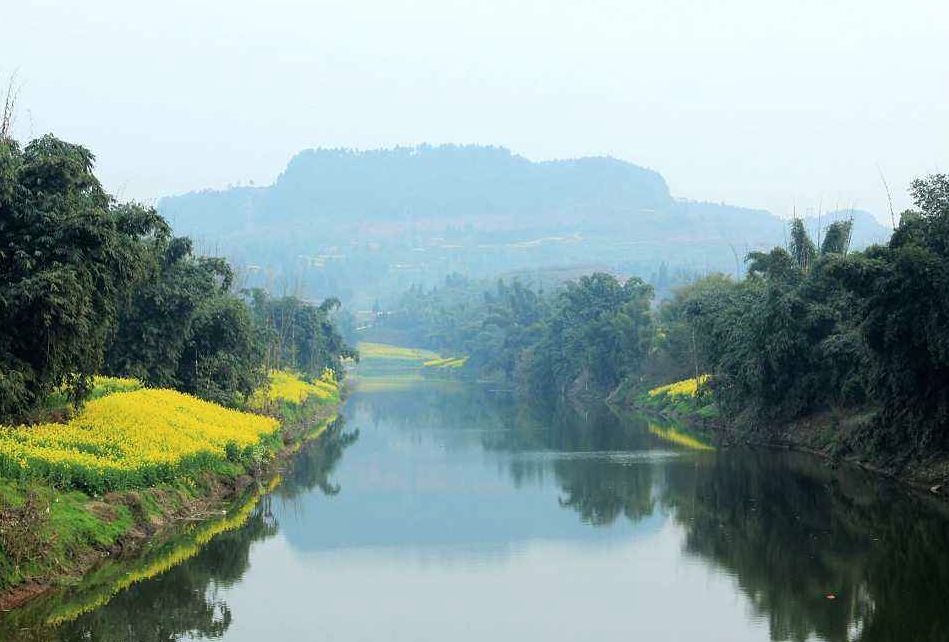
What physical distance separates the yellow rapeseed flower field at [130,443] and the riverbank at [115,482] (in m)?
0.03

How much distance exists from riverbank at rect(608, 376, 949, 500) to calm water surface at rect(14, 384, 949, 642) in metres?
1.16

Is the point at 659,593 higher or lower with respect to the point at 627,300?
lower

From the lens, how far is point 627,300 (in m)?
94.6

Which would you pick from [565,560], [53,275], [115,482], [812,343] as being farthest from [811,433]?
[53,275]

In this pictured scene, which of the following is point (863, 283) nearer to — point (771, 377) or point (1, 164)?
point (771, 377)

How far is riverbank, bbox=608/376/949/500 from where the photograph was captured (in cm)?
3447

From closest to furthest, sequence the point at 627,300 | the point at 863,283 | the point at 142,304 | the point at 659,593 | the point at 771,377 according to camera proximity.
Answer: the point at 659,593 → the point at 863,283 → the point at 142,304 → the point at 771,377 → the point at 627,300

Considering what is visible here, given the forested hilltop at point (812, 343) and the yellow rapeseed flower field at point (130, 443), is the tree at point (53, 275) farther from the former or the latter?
the forested hilltop at point (812, 343)

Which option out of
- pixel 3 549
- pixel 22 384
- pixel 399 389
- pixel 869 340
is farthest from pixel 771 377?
pixel 399 389

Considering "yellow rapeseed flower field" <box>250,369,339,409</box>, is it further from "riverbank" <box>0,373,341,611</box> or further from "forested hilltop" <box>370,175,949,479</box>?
"forested hilltop" <box>370,175,949,479</box>

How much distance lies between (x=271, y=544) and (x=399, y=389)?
259ft

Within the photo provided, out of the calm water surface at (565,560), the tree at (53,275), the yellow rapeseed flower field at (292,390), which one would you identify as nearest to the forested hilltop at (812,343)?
the calm water surface at (565,560)

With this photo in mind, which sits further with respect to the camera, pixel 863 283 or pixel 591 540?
pixel 863 283

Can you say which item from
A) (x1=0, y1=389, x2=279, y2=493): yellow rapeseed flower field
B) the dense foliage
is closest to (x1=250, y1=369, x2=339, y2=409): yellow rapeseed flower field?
(x1=0, y1=389, x2=279, y2=493): yellow rapeseed flower field
